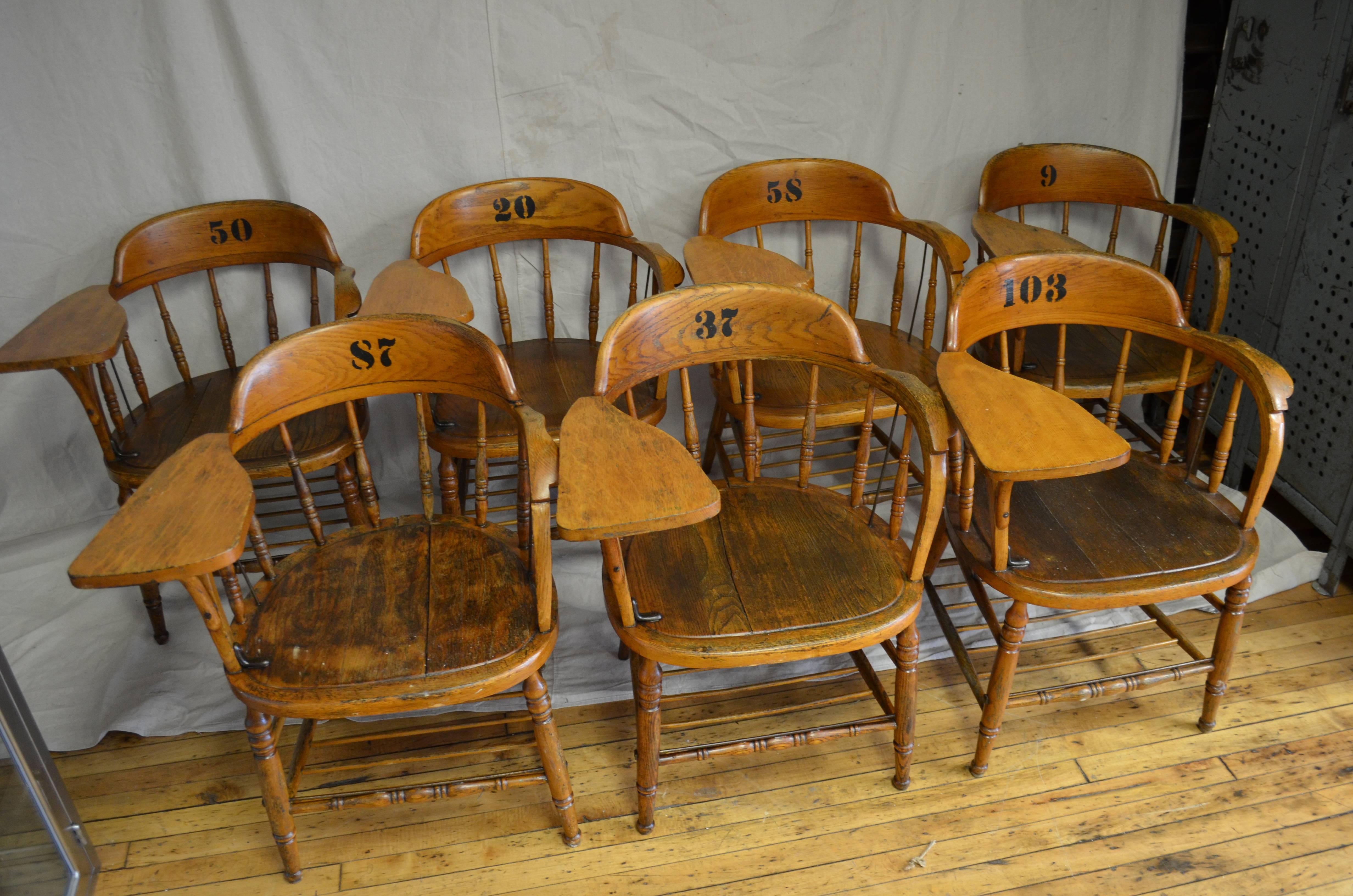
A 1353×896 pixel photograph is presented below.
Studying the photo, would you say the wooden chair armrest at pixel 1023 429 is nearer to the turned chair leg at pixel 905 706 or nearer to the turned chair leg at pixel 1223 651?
the turned chair leg at pixel 905 706

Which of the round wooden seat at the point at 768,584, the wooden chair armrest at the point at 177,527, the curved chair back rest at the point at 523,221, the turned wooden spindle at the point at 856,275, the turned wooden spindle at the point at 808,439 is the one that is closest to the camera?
the wooden chair armrest at the point at 177,527

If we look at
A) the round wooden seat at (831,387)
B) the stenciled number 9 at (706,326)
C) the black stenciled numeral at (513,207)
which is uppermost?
the black stenciled numeral at (513,207)

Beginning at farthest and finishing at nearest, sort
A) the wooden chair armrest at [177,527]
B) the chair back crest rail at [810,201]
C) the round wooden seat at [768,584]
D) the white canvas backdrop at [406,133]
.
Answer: the chair back crest rail at [810,201] < the white canvas backdrop at [406,133] < the round wooden seat at [768,584] < the wooden chair armrest at [177,527]

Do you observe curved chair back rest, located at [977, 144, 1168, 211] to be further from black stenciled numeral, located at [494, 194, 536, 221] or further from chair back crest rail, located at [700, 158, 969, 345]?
black stenciled numeral, located at [494, 194, 536, 221]

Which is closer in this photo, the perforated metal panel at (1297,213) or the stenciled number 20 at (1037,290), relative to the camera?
the stenciled number 20 at (1037,290)

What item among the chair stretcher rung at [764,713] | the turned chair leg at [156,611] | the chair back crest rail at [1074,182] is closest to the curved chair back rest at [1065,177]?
the chair back crest rail at [1074,182]

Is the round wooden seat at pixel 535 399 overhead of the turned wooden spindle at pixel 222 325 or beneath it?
beneath

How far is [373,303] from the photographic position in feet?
6.14

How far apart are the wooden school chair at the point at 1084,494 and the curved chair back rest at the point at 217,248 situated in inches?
57.1

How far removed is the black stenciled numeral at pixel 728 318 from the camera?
1.75m

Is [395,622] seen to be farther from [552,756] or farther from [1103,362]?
[1103,362]

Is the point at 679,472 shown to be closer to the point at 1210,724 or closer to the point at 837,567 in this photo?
the point at 837,567

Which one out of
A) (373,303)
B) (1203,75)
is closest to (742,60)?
(373,303)

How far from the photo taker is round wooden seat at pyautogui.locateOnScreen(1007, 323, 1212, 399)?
7.21 ft
